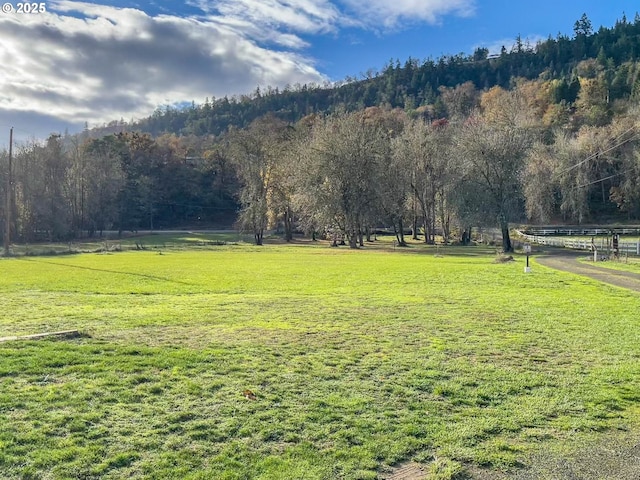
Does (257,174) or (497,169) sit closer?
(497,169)

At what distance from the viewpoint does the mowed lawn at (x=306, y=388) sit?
16.7 feet

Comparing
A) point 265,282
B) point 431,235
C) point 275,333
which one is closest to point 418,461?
point 275,333

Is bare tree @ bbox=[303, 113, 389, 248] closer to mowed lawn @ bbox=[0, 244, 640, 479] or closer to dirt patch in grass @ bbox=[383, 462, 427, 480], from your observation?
mowed lawn @ bbox=[0, 244, 640, 479]

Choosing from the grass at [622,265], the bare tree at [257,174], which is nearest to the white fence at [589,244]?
the grass at [622,265]

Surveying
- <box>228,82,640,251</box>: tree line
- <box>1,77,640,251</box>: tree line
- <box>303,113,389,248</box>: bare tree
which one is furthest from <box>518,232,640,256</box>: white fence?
<box>303,113,389,248</box>: bare tree

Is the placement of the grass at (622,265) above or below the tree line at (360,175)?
below

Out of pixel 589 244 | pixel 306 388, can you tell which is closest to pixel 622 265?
pixel 589 244

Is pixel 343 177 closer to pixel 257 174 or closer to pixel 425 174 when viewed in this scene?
pixel 425 174

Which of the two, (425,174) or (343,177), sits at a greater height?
(425,174)

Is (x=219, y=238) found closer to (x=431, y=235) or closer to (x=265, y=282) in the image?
(x=431, y=235)

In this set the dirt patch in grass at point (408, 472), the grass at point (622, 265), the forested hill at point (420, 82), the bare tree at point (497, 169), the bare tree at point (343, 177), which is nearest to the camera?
the dirt patch in grass at point (408, 472)

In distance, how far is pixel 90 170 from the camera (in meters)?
86.6

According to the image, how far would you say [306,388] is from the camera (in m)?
7.24

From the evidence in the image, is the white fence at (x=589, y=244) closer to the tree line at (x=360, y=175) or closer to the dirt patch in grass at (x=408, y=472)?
the tree line at (x=360, y=175)
